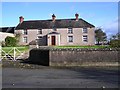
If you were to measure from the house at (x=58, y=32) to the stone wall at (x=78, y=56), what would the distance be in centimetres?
3503

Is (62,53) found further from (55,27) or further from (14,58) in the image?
(55,27)

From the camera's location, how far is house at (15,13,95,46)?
57.4m

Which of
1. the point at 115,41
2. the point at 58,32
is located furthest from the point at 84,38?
the point at 115,41

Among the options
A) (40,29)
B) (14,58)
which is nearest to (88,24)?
(40,29)

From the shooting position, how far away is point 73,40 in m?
57.7

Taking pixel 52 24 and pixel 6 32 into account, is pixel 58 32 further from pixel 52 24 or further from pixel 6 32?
pixel 6 32

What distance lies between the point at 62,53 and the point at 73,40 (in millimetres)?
35776

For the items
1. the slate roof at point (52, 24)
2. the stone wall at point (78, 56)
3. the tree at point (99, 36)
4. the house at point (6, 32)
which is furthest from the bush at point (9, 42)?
the stone wall at point (78, 56)

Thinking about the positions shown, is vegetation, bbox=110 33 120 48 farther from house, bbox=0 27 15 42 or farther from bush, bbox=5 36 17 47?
house, bbox=0 27 15 42

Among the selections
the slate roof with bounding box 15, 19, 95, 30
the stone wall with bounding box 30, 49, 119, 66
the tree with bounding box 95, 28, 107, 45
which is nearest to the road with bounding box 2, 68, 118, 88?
the stone wall with bounding box 30, 49, 119, 66

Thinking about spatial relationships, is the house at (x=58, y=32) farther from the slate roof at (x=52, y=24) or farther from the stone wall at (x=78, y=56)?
the stone wall at (x=78, y=56)

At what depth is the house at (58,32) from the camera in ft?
188

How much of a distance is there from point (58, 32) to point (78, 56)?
1458 inches

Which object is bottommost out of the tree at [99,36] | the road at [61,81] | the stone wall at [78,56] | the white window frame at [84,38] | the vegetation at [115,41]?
the road at [61,81]
